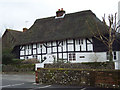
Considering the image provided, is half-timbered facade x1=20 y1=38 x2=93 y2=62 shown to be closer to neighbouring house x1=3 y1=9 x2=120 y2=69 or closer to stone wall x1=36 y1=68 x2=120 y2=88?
neighbouring house x1=3 y1=9 x2=120 y2=69

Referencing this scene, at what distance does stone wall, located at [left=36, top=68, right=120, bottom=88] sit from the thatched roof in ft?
52.8

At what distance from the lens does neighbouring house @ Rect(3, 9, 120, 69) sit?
91.1 ft

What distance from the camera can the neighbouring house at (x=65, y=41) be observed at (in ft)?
91.1

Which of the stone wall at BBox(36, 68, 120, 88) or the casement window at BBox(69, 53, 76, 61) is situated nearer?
the stone wall at BBox(36, 68, 120, 88)

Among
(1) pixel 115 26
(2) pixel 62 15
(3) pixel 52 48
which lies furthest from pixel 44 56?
(1) pixel 115 26

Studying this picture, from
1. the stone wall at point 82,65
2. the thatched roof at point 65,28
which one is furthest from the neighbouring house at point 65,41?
the stone wall at point 82,65

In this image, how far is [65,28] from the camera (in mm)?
31875

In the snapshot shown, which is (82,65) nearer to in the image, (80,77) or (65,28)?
(80,77)

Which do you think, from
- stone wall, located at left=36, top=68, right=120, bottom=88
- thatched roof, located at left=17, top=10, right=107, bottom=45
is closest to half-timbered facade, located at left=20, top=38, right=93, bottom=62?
thatched roof, located at left=17, top=10, right=107, bottom=45

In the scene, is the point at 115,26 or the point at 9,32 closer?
the point at 115,26

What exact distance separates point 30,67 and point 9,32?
1916cm

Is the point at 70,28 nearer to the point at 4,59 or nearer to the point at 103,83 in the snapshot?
the point at 4,59

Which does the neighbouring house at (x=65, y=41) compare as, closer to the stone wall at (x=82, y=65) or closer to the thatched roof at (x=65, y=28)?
the thatched roof at (x=65, y=28)

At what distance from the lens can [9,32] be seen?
42.2 m
